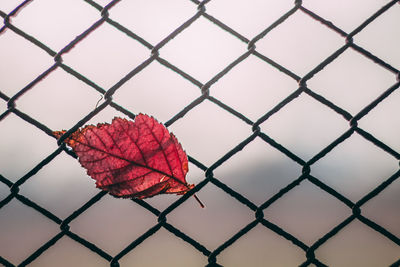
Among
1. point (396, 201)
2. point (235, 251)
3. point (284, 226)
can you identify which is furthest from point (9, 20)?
point (396, 201)

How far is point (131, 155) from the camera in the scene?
3.91 feet

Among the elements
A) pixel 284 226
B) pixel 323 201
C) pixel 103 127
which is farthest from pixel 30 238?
pixel 103 127

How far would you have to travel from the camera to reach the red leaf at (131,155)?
1145 millimetres

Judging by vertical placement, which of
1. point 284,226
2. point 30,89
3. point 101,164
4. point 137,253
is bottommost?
point 101,164

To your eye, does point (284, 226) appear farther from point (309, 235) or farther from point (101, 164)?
point (101, 164)

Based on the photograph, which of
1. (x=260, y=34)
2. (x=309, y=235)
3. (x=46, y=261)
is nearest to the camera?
(x=260, y=34)

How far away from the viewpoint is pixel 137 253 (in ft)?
20.6

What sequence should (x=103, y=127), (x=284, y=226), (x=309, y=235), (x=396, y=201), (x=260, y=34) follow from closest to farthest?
1. (x=103, y=127)
2. (x=260, y=34)
3. (x=309, y=235)
4. (x=284, y=226)
5. (x=396, y=201)

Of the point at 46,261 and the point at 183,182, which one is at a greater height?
the point at 46,261

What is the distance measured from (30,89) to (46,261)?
543cm

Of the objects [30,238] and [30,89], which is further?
[30,238]

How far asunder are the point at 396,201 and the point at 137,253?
5.97 meters

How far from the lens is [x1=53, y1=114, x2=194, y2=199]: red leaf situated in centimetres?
114

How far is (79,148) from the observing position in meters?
1.15
